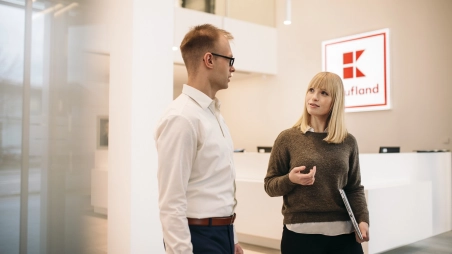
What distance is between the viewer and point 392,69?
8625 mm

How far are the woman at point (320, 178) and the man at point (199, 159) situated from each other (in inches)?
17.4

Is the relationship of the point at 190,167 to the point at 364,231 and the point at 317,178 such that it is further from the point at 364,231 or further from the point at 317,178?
the point at 364,231

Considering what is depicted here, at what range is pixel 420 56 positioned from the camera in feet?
27.1

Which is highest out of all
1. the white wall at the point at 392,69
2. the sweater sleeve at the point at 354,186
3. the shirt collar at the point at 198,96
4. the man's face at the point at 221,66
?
the white wall at the point at 392,69

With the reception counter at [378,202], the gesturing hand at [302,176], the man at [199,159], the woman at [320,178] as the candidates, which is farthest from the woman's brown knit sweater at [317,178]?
the reception counter at [378,202]

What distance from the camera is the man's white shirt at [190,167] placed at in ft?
4.42

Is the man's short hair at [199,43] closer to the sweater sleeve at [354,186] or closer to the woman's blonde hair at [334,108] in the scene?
the woman's blonde hair at [334,108]

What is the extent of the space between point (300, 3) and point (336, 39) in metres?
1.57

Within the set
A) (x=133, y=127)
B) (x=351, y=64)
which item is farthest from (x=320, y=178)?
(x=351, y=64)

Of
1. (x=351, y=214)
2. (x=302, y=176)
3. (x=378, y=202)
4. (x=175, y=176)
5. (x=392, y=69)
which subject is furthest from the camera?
(x=392, y=69)

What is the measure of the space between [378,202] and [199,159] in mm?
3681

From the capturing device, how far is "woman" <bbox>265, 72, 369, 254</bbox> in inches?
75.1

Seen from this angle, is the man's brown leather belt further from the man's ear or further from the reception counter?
the reception counter

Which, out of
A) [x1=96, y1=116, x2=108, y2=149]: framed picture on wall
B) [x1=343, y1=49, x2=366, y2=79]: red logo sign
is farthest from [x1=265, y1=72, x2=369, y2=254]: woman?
[x1=343, y1=49, x2=366, y2=79]: red logo sign
